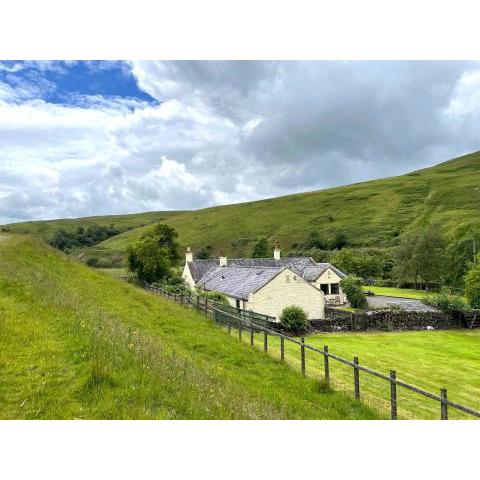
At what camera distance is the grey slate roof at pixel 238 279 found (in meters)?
43.5

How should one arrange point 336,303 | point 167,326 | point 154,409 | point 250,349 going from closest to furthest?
point 154,409
point 250,349
point 167,326
point 336,303

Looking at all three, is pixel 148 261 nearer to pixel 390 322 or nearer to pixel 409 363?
pixel 390 322

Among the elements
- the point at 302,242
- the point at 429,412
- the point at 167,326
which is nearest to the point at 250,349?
the point at 167,326

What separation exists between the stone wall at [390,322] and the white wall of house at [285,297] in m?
3.80

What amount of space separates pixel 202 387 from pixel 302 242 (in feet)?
488

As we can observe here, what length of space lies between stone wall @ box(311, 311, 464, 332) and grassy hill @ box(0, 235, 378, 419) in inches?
946

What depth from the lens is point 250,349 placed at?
18.7m

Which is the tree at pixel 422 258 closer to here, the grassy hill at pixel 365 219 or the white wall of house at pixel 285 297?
the white wall of house at pixel 285 297

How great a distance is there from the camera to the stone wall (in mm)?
40406

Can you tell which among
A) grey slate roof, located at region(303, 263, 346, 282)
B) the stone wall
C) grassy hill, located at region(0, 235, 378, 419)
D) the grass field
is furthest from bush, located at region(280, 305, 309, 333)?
grey slate roof, located at region(303, 263, 346, 282)

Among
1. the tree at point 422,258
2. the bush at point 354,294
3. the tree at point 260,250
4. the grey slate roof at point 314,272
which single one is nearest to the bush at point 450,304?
the bush at point 354,294

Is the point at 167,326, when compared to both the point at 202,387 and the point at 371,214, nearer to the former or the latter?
the point at 202,387

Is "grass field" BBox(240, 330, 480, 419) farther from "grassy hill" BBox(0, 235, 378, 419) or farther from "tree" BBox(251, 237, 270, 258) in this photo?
"tree" BBox(251, 237, 270, 258)

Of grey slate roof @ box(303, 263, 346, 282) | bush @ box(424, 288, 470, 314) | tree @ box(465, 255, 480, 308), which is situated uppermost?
grey slate roof @ box(303, 263, 346, 282)
